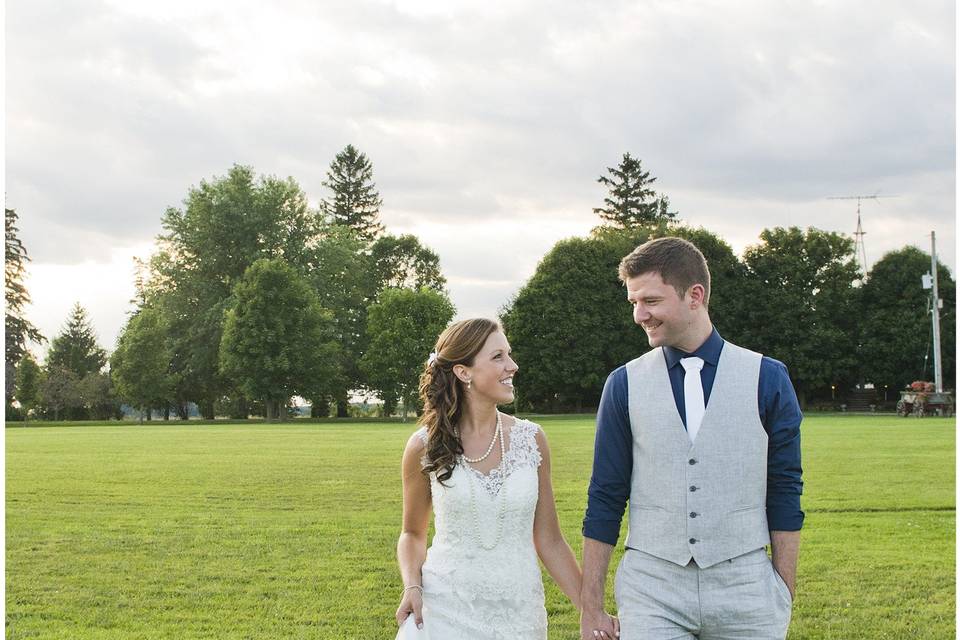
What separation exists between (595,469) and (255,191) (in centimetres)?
6104

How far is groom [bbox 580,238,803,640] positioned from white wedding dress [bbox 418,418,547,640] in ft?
2.63

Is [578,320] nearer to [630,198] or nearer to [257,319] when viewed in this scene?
[257,319]

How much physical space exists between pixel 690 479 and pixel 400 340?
176 feet

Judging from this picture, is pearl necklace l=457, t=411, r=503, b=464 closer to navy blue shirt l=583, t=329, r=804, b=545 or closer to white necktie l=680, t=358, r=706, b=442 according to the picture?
navy blue shirt l=583, t=329, r=804, b=545

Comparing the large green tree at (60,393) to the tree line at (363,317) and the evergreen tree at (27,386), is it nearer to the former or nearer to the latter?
the tree line at (363,317)

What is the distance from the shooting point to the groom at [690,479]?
3.42 metres

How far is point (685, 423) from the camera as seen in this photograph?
3.54 m

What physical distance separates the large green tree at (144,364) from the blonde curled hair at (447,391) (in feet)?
182

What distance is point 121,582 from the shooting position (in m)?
9.10

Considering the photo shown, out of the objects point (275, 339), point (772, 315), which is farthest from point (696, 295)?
point (772, 315)

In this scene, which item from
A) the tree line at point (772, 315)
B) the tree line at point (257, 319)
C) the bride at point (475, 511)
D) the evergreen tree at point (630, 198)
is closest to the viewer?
the bride at point (475, 511)

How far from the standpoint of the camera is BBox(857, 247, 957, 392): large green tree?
190 feet

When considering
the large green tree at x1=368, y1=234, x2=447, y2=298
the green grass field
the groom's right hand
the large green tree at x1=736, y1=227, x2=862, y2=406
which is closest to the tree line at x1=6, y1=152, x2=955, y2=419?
the large green tree at x1=736, y1=227, x2=862, y2=406

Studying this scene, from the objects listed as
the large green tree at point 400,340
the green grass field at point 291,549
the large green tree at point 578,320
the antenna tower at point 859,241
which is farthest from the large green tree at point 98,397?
the antenna tower at point 859,241
